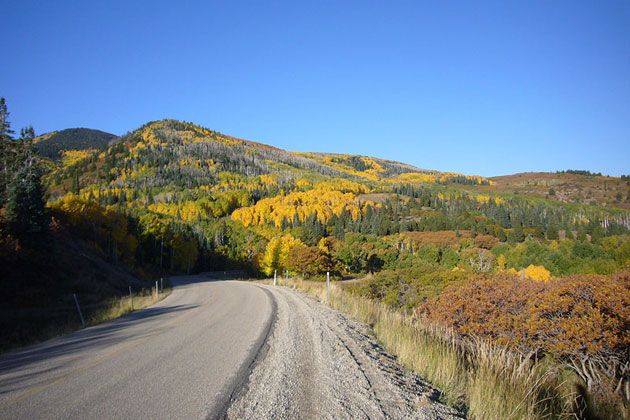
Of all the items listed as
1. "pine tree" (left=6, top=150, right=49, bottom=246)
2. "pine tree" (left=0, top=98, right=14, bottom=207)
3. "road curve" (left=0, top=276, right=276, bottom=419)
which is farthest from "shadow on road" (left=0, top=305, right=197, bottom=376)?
"pine tree" (left=0, top=98, right=14, bottom=207)

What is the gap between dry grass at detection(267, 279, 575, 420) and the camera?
4.52 m

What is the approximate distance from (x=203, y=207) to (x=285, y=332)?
155 metres

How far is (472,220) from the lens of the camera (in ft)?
419

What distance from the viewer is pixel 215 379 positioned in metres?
5.49

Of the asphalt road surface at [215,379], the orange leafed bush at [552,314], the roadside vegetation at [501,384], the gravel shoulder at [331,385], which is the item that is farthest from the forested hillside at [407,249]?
the asphalt road surface at [215,379]

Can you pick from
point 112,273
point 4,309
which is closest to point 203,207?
point 112,273

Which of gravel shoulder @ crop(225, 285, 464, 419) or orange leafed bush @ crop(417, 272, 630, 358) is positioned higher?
orange leafed bush @ crop(417, 272, 630, 358)

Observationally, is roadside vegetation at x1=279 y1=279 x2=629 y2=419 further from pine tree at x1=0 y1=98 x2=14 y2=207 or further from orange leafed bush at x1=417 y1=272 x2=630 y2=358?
pine tree at x1=0 y1=98 x2=14 y2=207

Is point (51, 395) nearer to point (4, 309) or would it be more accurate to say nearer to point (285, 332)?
point (285, 332)

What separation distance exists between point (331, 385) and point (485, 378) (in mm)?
2414

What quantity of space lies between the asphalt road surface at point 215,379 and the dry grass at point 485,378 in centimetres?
38

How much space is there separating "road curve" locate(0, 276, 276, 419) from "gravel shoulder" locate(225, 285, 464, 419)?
14.5 inches

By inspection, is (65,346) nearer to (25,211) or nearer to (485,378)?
(485,378)

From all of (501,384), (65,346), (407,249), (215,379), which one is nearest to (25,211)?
(65,346)
